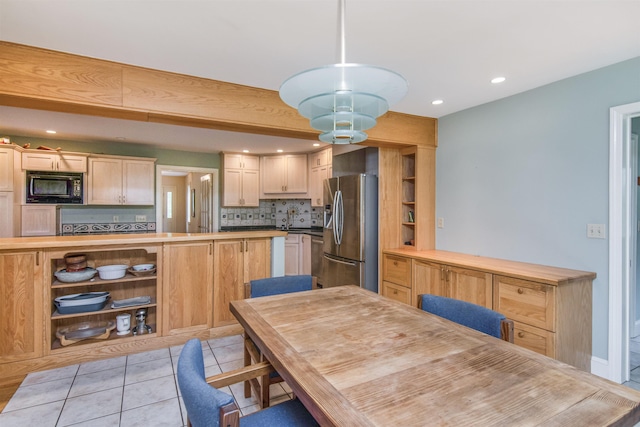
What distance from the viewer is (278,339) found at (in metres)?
1.37

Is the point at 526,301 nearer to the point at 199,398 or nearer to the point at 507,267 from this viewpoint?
the point at 507,267

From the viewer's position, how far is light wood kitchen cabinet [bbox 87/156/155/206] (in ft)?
15.5

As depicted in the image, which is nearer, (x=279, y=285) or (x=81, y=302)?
(x=279, y=285)

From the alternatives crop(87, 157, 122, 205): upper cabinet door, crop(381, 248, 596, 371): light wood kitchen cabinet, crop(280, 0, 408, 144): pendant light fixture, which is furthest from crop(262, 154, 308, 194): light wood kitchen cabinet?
crop(280, 0, 408, 144): pendant light fixture

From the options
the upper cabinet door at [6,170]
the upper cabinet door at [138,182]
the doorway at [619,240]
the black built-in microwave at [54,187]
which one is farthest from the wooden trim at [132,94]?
the upper cabinet door at [138,182]

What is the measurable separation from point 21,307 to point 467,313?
3.15 meters

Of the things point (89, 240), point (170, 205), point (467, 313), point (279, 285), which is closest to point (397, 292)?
point (279, 285)

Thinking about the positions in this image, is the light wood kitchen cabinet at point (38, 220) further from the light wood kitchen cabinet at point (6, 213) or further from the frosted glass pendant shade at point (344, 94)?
the frosted glass pendant shade at point (344, 94)

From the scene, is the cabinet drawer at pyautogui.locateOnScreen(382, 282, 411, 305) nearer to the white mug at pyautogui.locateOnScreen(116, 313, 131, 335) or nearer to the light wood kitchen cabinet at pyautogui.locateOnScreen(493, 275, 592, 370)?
the light wood kitchen cabinet at pyautogui.locateOnScreen(493, 275, 592, 370)

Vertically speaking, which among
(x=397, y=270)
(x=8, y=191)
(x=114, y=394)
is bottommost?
(x=114, y=394)

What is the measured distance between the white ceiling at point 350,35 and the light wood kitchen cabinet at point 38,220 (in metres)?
3.24

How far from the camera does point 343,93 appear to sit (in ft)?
4.09

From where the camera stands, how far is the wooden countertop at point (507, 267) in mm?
2287

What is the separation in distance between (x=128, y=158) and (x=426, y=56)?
461 cm
